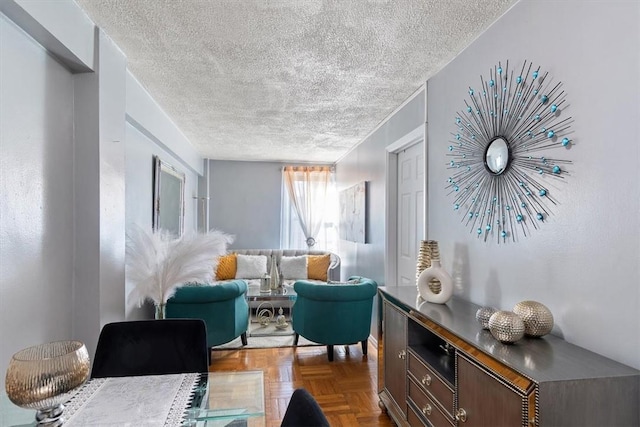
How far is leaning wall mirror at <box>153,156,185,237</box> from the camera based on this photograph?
315 centimetres

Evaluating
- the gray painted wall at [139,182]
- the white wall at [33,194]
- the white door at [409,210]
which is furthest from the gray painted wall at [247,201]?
the white wall at [33,194]

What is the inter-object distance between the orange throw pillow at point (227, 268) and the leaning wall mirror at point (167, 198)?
0.99 m

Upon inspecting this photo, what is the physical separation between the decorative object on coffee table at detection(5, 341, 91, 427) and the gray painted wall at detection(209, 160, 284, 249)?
188 inches

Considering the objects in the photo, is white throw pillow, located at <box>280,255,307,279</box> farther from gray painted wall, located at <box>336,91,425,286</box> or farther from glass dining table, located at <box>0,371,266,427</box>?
glass dining table, located at <box>0,371,266,427</box>

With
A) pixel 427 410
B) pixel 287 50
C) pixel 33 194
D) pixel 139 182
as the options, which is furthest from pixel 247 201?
pixel 427 410

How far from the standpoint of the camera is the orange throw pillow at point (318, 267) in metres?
5.21

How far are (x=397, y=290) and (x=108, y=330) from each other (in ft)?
5.35

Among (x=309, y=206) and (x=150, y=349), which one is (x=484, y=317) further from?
(x=309, y=206)

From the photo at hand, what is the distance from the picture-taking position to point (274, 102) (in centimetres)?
291

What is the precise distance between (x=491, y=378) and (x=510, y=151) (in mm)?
993

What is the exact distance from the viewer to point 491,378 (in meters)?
1.24

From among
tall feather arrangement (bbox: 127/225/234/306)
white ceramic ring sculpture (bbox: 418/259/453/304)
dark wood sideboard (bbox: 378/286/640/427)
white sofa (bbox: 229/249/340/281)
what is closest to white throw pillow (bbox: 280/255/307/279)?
white sofa (bbox: 229/249/340/281)

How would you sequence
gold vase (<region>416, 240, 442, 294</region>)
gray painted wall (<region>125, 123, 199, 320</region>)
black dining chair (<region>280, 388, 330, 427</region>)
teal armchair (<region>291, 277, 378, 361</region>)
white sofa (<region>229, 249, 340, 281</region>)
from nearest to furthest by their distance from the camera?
black dining chair (<region>280, 388, 330, 427</region>)
gold vase (<region>416, 240, 442, 294</region>)
gray painted wall (<region>125, 123, 199, 320</region>)
teal armchair (<region>291, 277, 378, 361</region>)
white sofa (<region>229, 249, 340, 281</region>)

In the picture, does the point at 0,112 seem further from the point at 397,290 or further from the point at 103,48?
the point at 397,290
